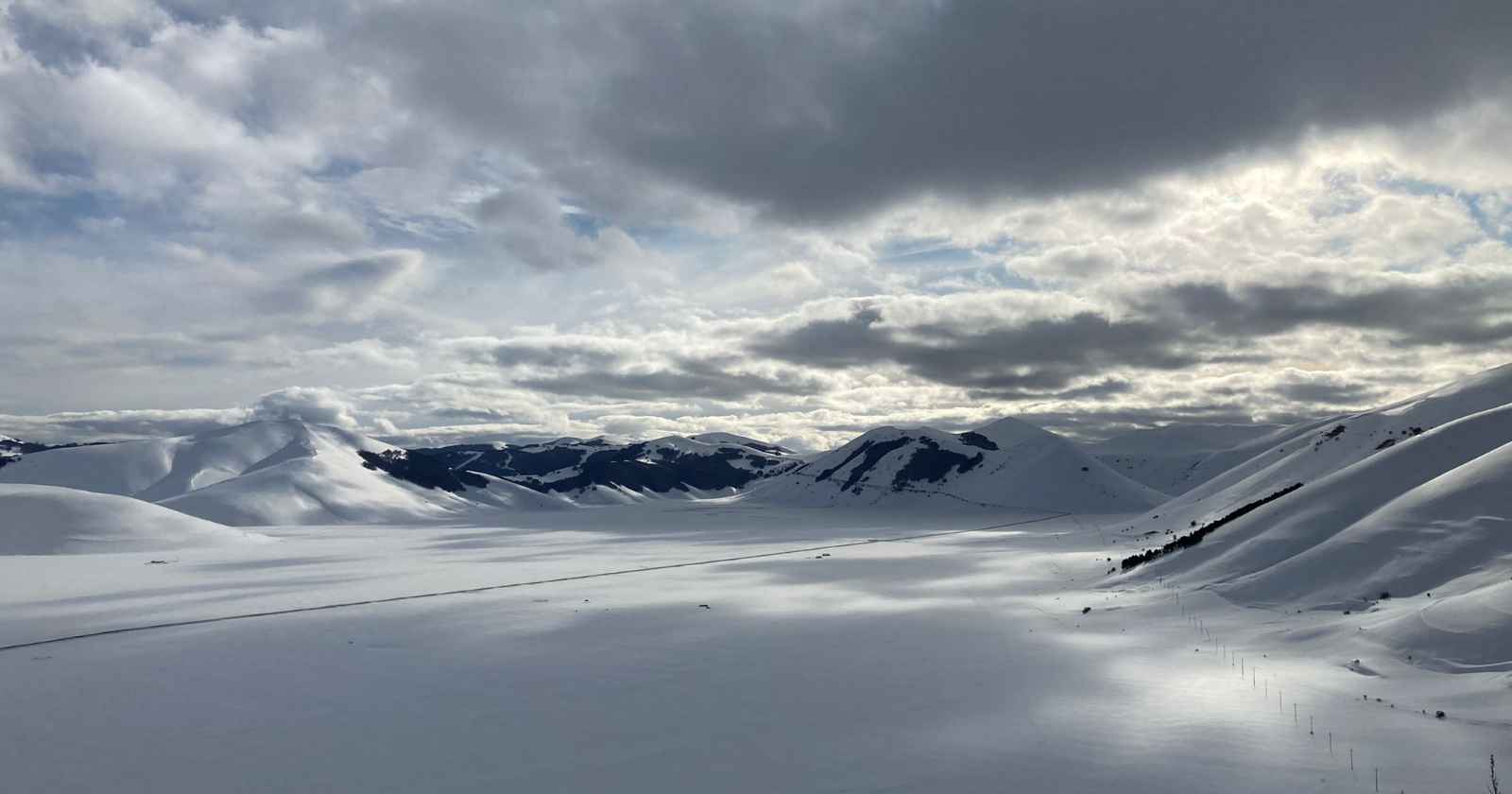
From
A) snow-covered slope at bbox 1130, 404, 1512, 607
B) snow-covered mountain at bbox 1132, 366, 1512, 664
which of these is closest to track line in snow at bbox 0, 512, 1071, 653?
snow-covered mountain at bbox 1132, 366, 1512, 664

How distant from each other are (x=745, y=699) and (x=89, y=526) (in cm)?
13843

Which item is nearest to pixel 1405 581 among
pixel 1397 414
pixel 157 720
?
pixel 157 720

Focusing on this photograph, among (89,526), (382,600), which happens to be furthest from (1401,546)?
(89,526)

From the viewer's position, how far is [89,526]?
118500 mm

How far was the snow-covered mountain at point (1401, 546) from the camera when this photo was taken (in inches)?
962

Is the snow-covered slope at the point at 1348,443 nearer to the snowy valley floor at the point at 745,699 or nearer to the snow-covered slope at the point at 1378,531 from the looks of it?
the snow-covered slope at the point at 1378,531

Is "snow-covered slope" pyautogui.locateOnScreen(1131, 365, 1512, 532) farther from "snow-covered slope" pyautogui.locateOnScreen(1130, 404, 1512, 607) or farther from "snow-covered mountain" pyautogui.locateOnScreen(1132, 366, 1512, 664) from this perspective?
"snow-covered slope" pyautogui.locateOnScreen(1130, 404, 1512, 607)

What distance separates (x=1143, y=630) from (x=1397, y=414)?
8269cm

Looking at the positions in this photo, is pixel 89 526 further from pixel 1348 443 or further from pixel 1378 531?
pixel 1348 443

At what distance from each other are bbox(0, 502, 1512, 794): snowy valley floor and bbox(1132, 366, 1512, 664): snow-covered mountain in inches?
77.9

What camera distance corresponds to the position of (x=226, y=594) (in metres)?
59.1

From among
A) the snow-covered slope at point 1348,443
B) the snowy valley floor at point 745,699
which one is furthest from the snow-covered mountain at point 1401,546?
the snow-covered slope at point 1348,443

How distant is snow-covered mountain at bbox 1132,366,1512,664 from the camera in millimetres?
24438

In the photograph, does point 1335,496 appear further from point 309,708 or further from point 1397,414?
point 1397,414
